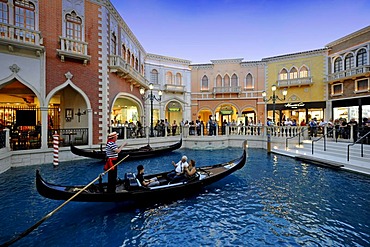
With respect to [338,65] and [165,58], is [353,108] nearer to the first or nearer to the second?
[338,65]

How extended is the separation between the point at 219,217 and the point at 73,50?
862 cm

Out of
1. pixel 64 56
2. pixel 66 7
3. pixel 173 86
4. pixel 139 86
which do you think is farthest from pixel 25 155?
pixel 173 86

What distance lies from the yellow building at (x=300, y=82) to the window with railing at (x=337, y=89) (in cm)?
49

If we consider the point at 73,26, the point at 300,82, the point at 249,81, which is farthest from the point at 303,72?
the point at 73,26

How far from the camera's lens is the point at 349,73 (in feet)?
45.0

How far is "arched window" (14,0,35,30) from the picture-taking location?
7.61m

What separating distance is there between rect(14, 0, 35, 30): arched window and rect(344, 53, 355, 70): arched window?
17993 mm

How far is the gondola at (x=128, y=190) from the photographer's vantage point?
3564mm

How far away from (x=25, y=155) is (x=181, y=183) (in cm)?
659

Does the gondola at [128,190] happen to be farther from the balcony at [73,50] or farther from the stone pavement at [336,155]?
the balcony at [73,50]

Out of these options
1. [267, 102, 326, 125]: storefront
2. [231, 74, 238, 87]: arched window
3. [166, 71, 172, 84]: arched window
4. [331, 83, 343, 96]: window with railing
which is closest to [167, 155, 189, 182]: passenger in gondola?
[267, 102, 326, 125]: storefront

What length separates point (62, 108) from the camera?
33.4 ft

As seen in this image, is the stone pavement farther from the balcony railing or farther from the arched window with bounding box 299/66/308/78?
the balcony railing

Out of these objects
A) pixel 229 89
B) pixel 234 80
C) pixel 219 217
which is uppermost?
pixel 234 80
